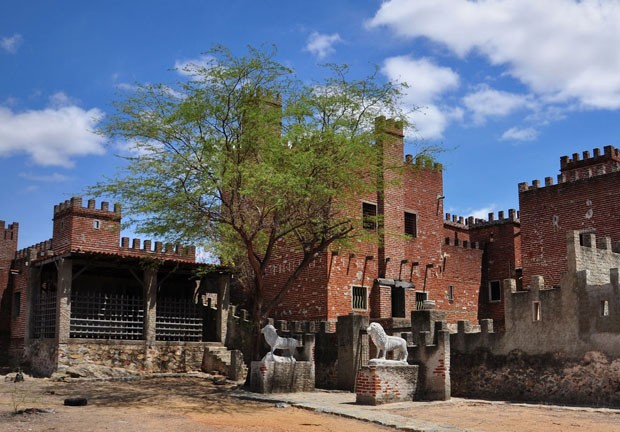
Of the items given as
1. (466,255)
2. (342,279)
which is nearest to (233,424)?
(342,279)

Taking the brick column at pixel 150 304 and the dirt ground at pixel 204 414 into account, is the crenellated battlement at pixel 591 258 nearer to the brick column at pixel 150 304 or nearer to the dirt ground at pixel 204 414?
the dirt ground at pixel 204 414

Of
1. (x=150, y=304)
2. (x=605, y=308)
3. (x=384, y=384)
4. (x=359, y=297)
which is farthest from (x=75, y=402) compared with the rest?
(x=359, y=297)

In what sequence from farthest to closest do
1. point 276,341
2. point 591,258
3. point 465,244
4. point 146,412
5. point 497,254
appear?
1. point 497,254
2. point 465,244
3. point 591,258
4. point 276,341
5. point 146,412

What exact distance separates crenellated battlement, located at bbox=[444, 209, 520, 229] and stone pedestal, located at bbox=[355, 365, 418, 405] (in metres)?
21.6

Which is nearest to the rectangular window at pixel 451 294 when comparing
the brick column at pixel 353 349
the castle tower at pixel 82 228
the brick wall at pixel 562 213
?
the brick wall at pixel 562 213

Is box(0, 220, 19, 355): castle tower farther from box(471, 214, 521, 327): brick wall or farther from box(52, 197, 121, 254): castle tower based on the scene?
box(471, 214, 521, 327): brick wall

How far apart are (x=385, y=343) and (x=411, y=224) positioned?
41.4 ft

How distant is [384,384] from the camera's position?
16.9 m

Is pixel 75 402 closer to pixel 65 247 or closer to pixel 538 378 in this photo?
pixel 538 378

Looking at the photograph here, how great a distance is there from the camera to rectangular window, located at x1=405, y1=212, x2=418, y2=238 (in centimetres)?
2962

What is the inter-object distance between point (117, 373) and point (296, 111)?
1032 centimetres

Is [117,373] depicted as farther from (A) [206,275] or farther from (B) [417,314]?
(B) [417,314]

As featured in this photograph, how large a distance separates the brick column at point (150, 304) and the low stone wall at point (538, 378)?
10.3 m

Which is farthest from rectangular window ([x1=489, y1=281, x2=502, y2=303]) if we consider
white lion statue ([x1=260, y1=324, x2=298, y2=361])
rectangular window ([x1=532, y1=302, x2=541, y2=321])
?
white lion statue ([x1=260, y1=324, x2=298, y2=361])
